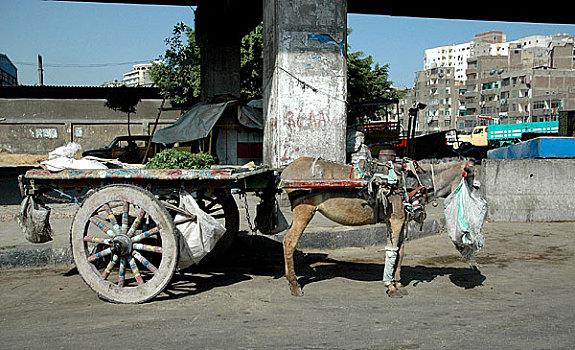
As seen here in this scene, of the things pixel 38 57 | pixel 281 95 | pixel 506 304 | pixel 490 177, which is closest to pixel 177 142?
pixel 281 95

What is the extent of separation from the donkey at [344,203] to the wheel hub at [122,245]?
4.99 feet

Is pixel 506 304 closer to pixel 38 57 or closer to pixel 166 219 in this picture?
pixel 166 219

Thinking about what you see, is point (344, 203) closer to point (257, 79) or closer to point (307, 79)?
point (307, 79)

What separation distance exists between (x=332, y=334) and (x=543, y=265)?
406cm

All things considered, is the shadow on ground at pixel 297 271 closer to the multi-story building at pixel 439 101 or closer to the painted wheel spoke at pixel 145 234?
the painted wheel spoke at pixel 145 234

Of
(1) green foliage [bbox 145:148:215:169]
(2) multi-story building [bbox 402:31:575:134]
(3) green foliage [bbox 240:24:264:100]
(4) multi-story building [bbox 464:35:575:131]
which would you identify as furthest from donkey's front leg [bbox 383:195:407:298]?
(4) multi-story building [bbox 464:35:575:131]

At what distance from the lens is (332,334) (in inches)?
162

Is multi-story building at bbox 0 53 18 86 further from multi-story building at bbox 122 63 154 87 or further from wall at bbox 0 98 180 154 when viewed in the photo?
wall at bbox 0 98 180 154

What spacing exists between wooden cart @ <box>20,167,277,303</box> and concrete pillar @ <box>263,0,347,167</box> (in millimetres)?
5235

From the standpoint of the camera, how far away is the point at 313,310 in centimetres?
480

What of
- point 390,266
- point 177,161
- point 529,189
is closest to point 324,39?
point 529,189

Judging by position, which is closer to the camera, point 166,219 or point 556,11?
point 166,219

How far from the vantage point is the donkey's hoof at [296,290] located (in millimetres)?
5330

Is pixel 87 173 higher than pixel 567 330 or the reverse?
higher
